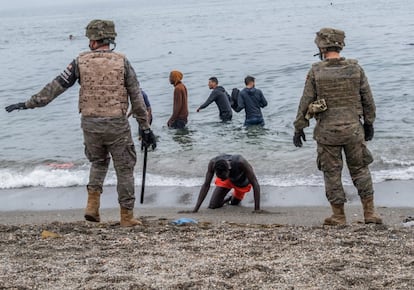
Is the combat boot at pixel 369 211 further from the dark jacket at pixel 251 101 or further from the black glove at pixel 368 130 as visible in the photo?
the dark jacket at pixel 251 101

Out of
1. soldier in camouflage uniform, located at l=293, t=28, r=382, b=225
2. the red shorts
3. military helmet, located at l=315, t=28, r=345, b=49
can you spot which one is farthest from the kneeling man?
military helmet, located at l=315, t=28, r=345, b=49

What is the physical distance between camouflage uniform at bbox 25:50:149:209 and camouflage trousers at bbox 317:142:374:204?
6.01ft

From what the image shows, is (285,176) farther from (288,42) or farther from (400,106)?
(288,42)

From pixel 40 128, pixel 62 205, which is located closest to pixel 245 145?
pixel 62 205

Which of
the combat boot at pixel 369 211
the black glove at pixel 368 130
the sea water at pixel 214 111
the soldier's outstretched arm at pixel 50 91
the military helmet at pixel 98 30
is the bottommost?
the sea water at pixel 214 111

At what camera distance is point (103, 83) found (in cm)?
713

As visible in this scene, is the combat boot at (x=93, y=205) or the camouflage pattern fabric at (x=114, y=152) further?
the combat boot at (x=93, y=205)

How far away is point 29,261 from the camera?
5.89 metres

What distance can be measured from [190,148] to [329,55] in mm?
7903

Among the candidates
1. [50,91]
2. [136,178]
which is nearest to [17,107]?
[50,91]

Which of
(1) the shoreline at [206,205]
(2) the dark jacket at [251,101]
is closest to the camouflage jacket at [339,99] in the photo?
(1) the shoreline at [206,205]

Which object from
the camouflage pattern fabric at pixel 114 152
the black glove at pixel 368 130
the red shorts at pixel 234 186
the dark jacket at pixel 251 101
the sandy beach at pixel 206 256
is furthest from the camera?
the dark jacket at pixel 251 101

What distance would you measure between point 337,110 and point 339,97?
13 centimetres

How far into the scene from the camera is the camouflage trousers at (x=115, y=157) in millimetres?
7293
